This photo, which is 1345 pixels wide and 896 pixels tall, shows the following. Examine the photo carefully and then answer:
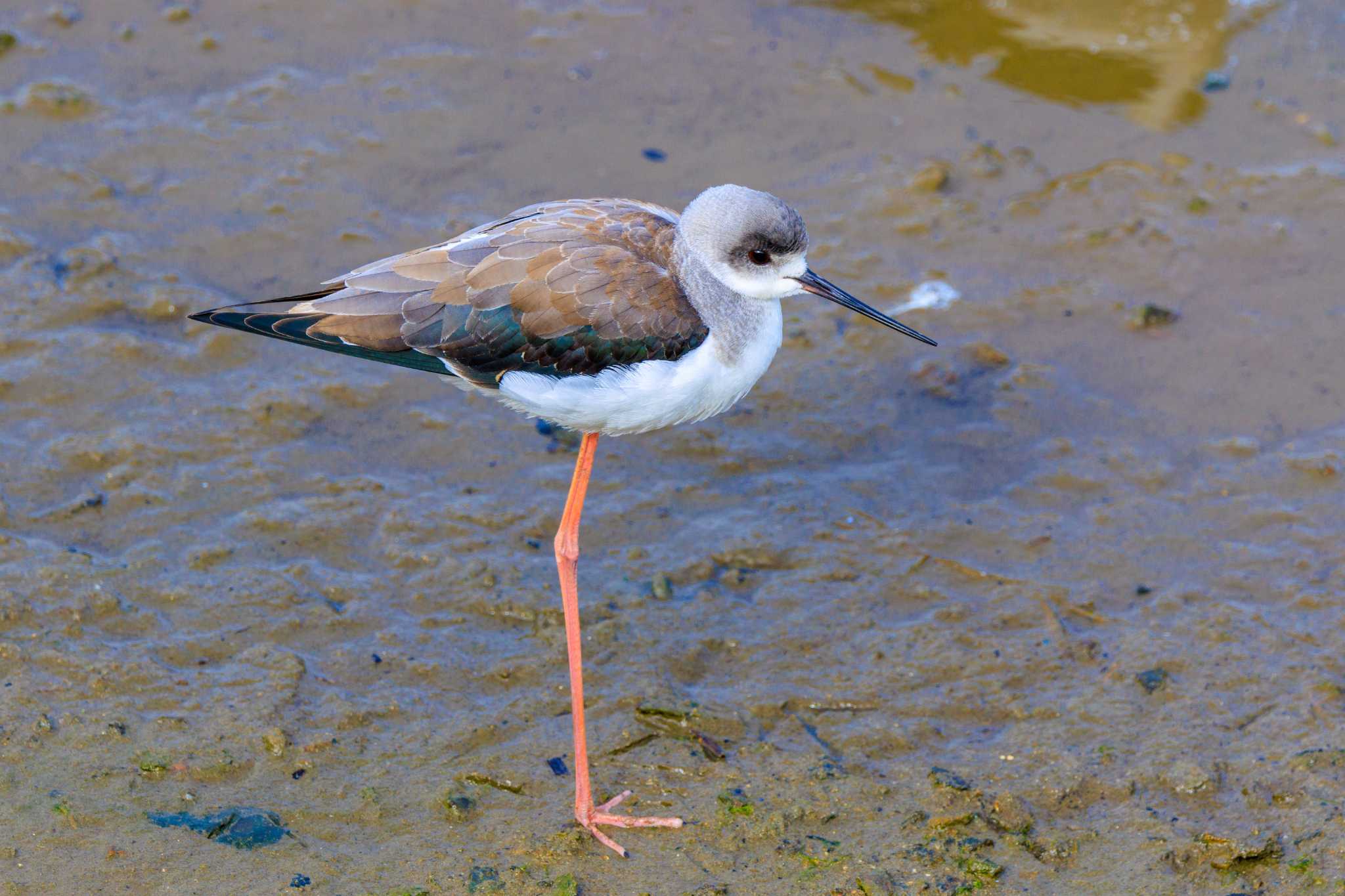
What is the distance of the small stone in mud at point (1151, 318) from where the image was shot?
20.0ft

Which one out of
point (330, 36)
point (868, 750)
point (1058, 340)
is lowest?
point (868, 750)

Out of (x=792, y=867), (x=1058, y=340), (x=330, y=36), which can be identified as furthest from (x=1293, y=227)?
(x=330, y=36)

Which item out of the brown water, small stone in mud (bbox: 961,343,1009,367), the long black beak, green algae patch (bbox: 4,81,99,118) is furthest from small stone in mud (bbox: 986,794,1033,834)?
green algae patch (bbox: 4,81,99,118)

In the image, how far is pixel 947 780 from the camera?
13.9ft

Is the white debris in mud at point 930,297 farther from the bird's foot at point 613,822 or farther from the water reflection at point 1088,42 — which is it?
the bird's foot at point 613,822

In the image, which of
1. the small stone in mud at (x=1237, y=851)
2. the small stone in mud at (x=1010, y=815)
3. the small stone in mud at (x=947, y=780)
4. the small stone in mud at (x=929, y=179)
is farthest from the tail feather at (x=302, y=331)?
the small stone in mud at (x=929, y=179)

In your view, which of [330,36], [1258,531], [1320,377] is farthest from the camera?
[330,36]

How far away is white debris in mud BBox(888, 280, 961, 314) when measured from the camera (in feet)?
20.2

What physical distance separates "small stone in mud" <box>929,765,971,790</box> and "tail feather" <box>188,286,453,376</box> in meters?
2.05

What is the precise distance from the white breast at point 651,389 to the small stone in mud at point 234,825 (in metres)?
1.53

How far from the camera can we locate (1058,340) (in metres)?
6.09

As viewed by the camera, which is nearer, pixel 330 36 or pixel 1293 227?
pixel 1293 227

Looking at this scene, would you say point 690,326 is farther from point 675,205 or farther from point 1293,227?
point 1293,227

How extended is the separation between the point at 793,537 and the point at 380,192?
2892mm
